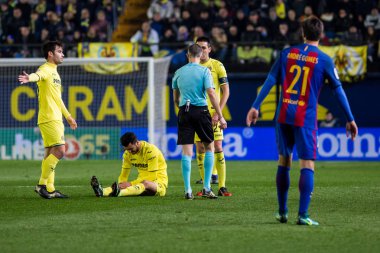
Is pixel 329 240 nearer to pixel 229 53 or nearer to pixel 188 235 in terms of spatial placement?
pixel 188 235

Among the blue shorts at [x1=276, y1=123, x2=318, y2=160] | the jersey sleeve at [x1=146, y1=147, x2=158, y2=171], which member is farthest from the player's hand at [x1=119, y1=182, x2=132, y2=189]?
the blue shorts at [x1=276, y1=123, x2=318, y2=160]

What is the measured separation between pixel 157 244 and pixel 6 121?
17.2 m

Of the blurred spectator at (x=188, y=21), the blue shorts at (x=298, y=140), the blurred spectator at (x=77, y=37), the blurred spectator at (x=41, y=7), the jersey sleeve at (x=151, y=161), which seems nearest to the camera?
the blue shorts at (x=298, y=140)

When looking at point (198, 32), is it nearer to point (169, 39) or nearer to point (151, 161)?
point (169, 39)

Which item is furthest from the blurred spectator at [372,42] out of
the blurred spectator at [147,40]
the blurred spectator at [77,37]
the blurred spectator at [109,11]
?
the blurred spectator at [77,37]

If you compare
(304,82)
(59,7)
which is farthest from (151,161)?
(59,7)

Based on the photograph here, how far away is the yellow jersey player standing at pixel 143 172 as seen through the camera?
1180 cm

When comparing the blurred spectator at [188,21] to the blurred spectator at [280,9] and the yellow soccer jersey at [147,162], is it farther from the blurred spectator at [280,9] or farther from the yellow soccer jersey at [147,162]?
the yellow soccer jersey at [147,162]

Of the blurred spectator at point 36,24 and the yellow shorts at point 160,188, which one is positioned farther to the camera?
the blurred spectator at point 36,24

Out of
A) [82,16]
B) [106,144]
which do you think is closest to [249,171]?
[106,144]

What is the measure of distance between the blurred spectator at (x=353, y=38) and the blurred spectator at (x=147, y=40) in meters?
5.07

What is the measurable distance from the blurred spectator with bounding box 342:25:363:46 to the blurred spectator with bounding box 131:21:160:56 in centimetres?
507

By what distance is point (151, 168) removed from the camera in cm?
1197

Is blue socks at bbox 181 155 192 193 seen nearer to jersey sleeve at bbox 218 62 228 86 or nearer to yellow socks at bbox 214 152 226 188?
yellow socks at bbox 214 152 226 188
